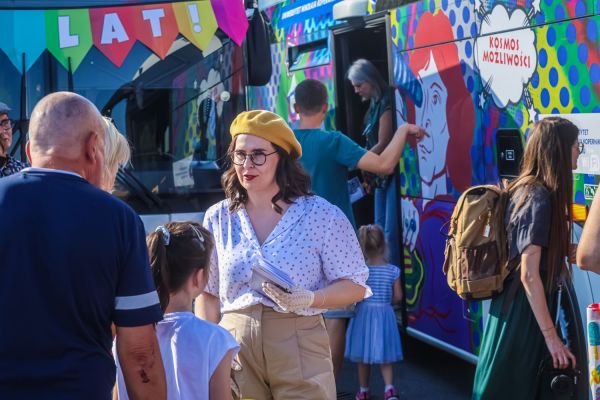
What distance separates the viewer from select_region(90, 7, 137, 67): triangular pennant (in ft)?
21.6

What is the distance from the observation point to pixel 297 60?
8.52m

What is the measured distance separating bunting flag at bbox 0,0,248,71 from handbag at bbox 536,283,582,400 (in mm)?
3505

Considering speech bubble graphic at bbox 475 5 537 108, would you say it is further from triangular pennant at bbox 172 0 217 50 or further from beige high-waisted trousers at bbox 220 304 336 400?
beige high-waisted trousers at bbox 220 304 336 400

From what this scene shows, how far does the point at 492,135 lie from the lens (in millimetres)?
5613

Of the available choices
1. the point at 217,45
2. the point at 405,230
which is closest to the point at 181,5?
the point at 217,45

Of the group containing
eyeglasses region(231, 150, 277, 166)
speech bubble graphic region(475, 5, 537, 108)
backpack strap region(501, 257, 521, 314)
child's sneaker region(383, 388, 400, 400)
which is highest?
speech bubble graphic region(475, 5, 537, 108)

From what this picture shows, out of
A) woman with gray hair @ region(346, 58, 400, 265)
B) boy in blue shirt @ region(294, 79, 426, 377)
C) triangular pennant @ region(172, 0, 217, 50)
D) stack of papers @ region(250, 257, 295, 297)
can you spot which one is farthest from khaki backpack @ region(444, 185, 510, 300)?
triangular pennant @ region(172, 0, 217, 50)

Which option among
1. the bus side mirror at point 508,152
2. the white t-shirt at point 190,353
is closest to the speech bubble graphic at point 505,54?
the bus side mirror at point 508,152

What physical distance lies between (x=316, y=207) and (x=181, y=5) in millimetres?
3448

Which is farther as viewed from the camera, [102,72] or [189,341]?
[102,72]

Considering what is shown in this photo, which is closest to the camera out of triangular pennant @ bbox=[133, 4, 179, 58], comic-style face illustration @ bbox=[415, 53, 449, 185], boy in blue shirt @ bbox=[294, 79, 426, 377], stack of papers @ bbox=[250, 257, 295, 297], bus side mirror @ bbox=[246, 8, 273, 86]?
stack of papers @ bbox=[250, 257, 295, 297]

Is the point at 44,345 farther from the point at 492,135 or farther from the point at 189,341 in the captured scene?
the point at 492,135

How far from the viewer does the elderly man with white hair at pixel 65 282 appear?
2525 millimetres

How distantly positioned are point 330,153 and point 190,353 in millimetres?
2831
